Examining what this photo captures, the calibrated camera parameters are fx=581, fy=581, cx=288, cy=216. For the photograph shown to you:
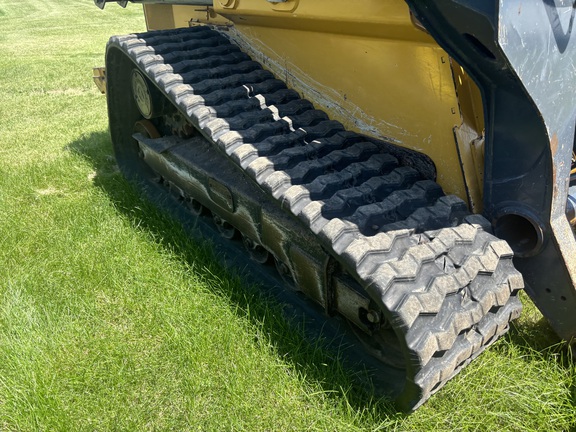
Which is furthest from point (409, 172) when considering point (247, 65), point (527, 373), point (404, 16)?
point (247, 65)

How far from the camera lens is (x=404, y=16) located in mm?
2010

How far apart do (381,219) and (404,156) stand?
0.45 meters

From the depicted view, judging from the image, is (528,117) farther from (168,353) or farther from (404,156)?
(168,353)

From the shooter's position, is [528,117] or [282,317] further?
[282,317]

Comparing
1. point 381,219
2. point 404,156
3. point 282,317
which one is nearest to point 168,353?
point 282,317

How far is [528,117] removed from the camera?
1902 millimetres

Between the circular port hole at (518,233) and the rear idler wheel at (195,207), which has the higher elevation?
the circular port hole at (518,233)

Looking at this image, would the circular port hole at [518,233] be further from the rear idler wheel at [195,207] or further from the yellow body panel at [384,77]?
the rear idler wheel at [195,207]

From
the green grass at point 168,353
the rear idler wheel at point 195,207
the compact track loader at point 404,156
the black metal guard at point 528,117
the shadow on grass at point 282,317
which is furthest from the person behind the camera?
the rear idler wheel at point 195,207

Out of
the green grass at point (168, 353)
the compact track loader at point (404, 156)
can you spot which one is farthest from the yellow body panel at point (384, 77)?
the green grass at point (168, 353)

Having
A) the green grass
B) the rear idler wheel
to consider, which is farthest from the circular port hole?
the rear idler wheel

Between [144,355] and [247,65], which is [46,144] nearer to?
[247,65]

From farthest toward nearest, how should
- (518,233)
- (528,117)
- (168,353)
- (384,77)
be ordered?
(168,353)
(384,77)
(518,233)
(528,117)

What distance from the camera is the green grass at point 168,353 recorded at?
2125mm
